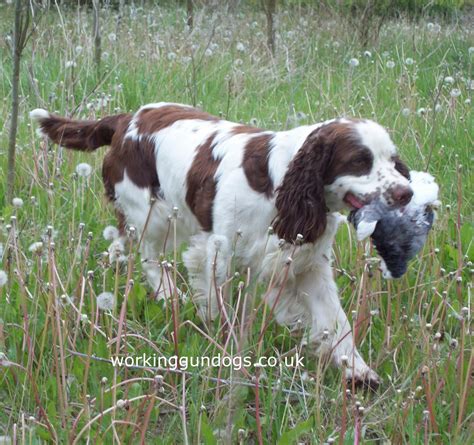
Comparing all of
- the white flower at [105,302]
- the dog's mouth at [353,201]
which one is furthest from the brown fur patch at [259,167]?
the white flower at [105,302]

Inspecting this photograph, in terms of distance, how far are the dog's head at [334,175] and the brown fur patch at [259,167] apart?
0.12m

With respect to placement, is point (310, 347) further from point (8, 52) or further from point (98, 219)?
point (8, 52)

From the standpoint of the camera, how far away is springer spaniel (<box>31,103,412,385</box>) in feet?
9.86

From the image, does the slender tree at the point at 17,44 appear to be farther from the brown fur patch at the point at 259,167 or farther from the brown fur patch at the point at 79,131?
the brown fur patch at the point at 259,167

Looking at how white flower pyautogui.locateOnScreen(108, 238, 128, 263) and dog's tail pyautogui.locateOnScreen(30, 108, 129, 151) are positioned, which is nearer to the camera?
white flower pyautogui.locateOnScreen(108, 238, 128, 263)

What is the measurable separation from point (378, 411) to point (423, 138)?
279cm

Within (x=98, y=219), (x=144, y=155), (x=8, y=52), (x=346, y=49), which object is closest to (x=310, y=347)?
(x=144, y=155)

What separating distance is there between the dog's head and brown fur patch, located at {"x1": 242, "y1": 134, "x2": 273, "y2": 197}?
119 millimetres

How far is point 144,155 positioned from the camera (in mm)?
3863

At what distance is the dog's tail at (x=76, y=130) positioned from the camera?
13.6 feet

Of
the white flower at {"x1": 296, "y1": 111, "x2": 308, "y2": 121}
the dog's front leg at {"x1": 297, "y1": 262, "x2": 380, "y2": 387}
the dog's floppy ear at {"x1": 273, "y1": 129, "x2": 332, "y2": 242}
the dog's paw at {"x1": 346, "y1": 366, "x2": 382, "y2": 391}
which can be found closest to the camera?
the dog's paw at {"x1": 346, "y1": 366, "x2": 382, "y2": 391}

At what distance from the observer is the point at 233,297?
144 inches

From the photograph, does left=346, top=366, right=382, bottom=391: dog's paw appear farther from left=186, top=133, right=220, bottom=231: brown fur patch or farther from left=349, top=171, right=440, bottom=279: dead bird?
left=186, top=133, right=220, bottom=231: brown fur patch

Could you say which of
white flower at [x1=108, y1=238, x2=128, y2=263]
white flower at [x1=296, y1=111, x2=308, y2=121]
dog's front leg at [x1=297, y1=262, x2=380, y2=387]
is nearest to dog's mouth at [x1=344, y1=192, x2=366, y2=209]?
dog's front leg at [x1=297, y1=262, x2=380, y2=387]
